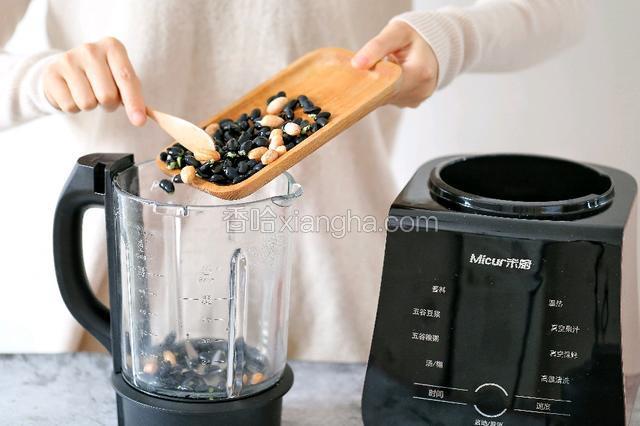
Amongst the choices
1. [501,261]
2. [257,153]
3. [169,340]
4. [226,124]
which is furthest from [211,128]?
[501,261]

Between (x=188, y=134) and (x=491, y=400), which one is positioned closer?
(x=491, y=400)

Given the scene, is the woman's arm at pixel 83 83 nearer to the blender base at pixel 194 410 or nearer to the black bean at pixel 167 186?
the black bean at pixel 167 186

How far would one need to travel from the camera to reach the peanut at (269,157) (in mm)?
821

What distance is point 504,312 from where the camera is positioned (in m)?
0.75

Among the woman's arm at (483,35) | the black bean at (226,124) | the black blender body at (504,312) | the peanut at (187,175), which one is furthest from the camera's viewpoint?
the woman's arm at (483,35)

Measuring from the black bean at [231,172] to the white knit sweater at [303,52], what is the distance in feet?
1.10

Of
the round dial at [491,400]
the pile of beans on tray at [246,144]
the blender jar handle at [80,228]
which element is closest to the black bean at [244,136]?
the pile of beans on tray at [246,144]

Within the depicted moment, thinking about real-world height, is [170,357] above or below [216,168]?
below

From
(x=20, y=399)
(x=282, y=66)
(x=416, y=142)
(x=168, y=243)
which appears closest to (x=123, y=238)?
(x=168, y=243)

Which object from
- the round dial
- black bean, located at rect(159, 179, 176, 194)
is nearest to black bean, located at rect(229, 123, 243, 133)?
black bean, located at rect(159, 179, 176, 194)

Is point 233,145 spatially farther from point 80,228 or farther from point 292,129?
point 80,228

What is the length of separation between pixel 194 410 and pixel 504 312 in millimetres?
277

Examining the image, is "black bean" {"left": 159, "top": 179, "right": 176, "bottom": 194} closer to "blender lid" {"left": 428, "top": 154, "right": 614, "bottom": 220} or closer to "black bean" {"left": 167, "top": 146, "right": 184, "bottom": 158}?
"black bean" {"left": 167, "top": 146, "right": 184, "bottom": 158}

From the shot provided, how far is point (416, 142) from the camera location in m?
1.55
